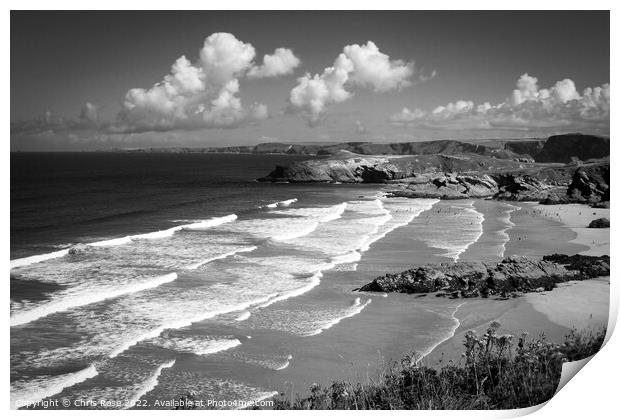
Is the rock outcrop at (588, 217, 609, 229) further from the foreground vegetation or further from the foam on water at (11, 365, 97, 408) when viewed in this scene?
the foam on water at (11, 365, 97, 408)

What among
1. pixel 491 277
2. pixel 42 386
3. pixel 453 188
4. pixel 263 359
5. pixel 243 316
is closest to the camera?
pixel 42 386

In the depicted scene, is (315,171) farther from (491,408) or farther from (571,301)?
(491,408)

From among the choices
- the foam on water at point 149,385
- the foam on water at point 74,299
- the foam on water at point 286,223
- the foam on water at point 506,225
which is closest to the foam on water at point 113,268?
the foam on water at point 74,299

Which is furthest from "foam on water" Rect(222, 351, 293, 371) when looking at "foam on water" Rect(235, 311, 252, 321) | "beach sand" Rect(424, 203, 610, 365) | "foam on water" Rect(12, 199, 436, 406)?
"beach sand" Rect(424, 203, 610, 365)

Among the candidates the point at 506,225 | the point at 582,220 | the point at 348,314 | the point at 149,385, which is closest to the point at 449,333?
the point at 348,314

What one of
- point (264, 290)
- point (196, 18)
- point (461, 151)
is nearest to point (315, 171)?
point (461, 151)

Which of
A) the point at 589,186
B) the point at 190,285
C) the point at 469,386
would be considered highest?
the point at 589,186

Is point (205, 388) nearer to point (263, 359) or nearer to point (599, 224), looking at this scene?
point (263, 359)
